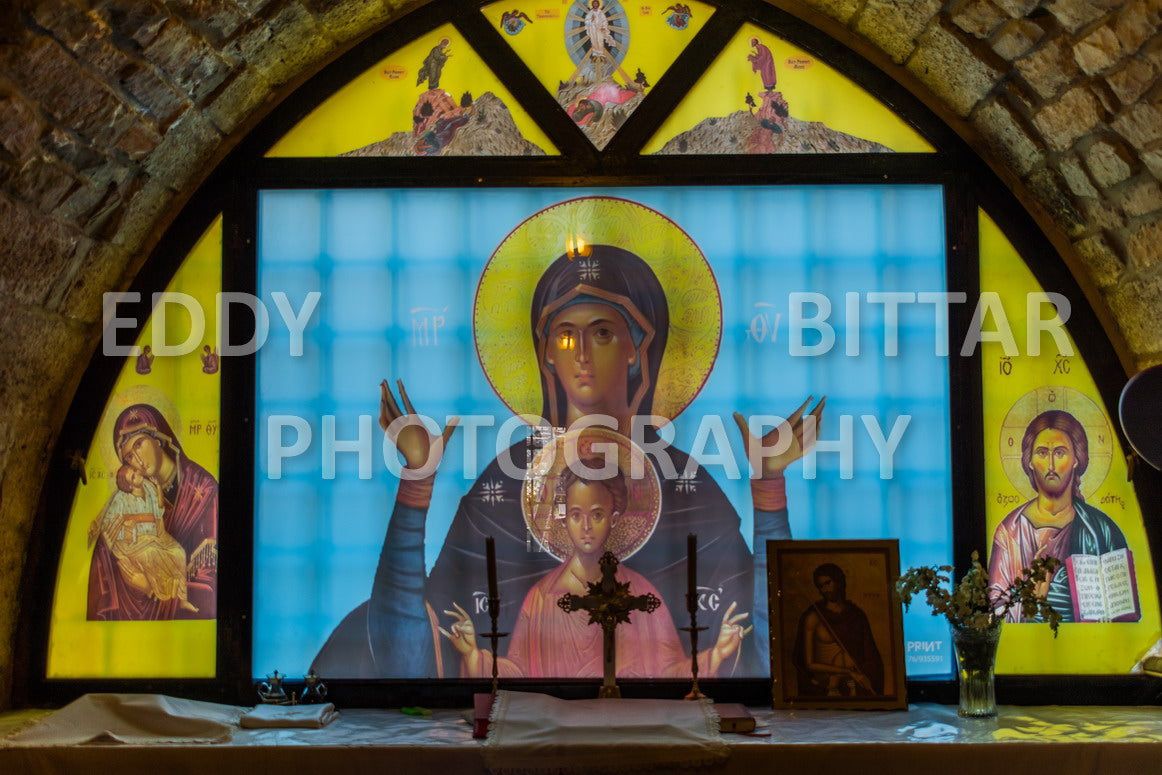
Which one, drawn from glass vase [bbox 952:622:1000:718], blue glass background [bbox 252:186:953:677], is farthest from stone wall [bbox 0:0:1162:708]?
glass vase [bbox 952:622:1000:718]

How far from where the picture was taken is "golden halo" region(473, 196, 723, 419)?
3.78 metres

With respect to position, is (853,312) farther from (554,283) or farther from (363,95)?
(363,95)

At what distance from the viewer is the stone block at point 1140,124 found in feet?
10.7

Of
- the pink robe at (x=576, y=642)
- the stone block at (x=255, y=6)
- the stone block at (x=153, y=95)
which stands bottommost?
the pink robe at (x=576, y=642)

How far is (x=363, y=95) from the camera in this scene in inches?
153

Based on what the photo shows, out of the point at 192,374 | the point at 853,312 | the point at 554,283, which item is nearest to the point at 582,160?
the point at 554,283

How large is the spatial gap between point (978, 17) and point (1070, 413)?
1.34m

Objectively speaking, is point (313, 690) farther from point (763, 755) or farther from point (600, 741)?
point (763, 755)

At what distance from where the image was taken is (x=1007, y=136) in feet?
12.3

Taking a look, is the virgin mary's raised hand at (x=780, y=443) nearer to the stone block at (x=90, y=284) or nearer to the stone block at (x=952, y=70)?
the stone block at (x=952, y=70)

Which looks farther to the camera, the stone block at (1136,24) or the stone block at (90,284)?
the stone block at (90,284)

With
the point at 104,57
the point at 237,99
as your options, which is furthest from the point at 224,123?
the point at 104,57

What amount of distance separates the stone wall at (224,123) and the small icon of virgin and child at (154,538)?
252 millimetres

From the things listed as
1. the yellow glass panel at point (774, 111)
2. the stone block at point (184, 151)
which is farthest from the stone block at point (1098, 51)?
the stone block at point (184, 151)
